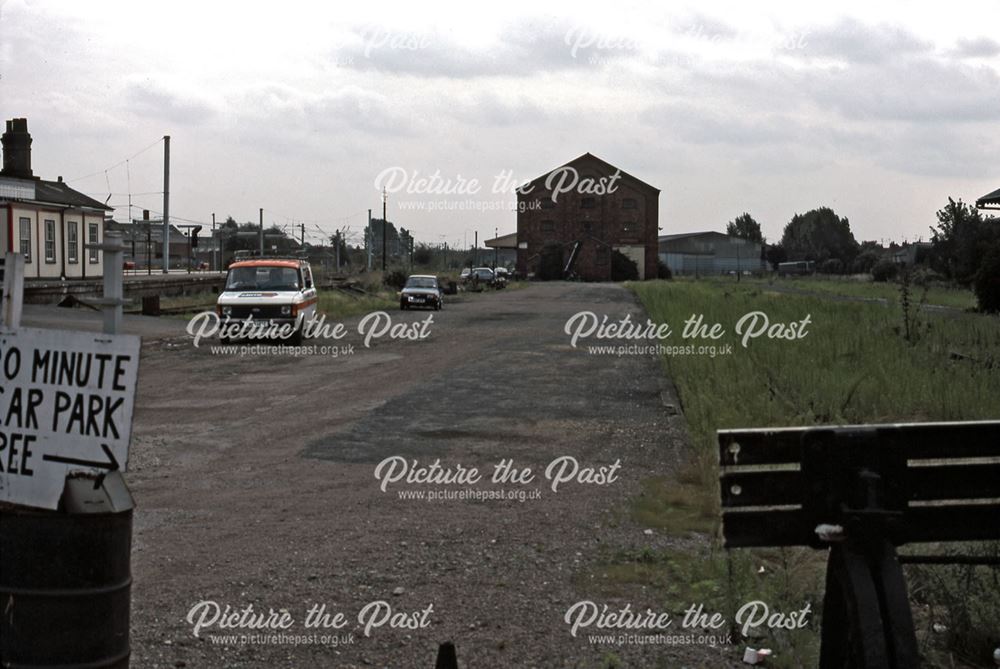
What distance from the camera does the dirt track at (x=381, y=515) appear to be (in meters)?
5.52

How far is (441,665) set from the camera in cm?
379

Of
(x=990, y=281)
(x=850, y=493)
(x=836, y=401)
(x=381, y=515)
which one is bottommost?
(x=381, y=515)

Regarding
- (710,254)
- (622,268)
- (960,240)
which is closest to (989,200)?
(960,240)

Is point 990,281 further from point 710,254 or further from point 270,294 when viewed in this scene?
point 710,254

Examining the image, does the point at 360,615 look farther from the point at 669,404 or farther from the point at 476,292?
the point at 476,292

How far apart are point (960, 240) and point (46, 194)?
3841cm

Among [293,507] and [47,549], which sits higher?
[47,549]

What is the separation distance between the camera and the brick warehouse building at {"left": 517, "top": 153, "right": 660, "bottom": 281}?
316 ft

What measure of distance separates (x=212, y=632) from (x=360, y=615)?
30.0 inches

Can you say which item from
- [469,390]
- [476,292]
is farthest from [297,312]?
[476,292]

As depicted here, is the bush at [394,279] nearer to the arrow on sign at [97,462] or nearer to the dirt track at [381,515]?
the dirt track at [381,515]

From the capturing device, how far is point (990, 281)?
29.9 meters

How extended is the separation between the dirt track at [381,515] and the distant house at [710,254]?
11014 centimetres

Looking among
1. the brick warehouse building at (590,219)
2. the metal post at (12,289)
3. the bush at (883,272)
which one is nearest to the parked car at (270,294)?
the metal post at (12,289)
